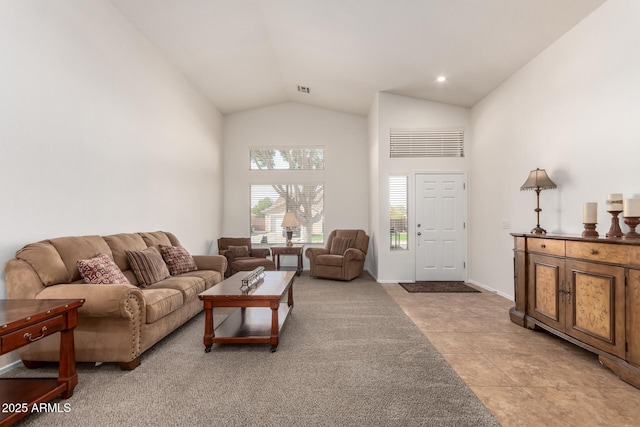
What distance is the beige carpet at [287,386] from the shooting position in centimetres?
180

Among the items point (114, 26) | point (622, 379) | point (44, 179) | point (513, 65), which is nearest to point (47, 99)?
point (44, 179)

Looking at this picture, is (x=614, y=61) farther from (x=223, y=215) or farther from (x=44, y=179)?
(x=223, y=215)

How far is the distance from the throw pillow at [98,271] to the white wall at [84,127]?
443 mm

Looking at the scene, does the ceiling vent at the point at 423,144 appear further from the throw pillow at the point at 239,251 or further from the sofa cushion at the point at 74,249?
the sofa cushion at the point at 74,249

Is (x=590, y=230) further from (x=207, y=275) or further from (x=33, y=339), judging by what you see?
(x=33, y=339)

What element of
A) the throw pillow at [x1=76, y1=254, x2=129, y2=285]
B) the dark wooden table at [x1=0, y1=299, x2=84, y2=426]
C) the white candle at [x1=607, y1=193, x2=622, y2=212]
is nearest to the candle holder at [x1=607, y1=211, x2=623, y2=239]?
the white candle at [x1=607, y1=193, x2=622, y2=212]

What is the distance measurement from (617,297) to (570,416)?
1006mm

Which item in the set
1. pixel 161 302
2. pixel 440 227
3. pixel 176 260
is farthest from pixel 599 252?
pixel 176 260

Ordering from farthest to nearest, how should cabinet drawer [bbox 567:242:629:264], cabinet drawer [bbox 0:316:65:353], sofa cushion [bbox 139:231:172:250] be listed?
1. sofa cushion [bbox 139:231:172:250]
2. cabinet drawer [bbox 567:242:629:264]
3. cabinet drawer [bbox 0:316:65:353]

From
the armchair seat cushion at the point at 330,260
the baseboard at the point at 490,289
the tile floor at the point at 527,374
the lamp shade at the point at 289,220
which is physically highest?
the lamp shade at the point at 289,220

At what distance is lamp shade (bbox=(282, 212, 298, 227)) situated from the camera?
6.55m

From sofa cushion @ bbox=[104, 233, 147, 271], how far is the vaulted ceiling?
2614 millimetres

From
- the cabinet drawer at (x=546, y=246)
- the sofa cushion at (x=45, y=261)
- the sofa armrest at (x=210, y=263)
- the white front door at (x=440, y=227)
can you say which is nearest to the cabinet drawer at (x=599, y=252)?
the cabinet drawer at (x=546, y=246)

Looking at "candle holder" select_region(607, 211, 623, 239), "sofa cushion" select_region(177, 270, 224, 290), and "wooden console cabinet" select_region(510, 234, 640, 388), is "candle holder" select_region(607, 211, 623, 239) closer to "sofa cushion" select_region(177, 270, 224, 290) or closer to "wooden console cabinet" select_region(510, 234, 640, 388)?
"wooden console cabinet" select_region(510, 234, 640, 388)
